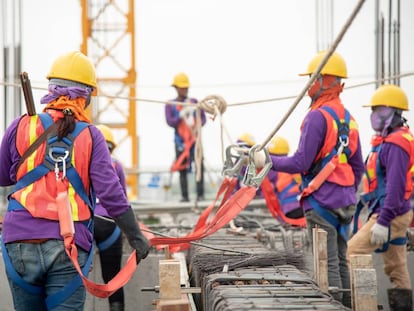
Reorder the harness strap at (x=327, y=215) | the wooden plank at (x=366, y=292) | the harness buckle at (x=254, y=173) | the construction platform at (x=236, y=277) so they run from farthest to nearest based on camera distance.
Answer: the harness strap at (x=327, y=215) → the harness buckle at (x=254, y=173) → the wooden plank at (x=366, y=292) → the construction platform at (x=236, y=277)

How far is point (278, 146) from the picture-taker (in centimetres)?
1333

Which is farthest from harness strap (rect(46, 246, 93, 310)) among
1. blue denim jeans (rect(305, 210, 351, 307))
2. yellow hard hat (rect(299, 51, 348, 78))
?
yellow hard hat (rect(299, 51, 348, 78))

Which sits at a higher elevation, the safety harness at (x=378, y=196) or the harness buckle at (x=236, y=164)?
the harness buckle at (x=236, y=164)

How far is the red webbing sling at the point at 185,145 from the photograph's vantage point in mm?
16469

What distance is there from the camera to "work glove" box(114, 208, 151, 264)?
18.5 ft

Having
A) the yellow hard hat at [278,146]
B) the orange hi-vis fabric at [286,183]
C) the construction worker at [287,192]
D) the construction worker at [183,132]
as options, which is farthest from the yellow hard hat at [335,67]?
the construction worker at [183,132]

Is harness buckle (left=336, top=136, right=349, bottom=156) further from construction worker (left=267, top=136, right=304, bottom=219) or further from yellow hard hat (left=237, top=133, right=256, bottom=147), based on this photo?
yellow hard hat (left=237, top=133, right=256, bottom=147)

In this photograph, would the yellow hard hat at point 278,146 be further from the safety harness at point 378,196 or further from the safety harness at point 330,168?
the safety harness at point 330,168

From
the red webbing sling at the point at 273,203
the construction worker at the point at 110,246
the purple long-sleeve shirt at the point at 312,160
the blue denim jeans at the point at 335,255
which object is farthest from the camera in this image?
the red webbing sling at the point at 273,203

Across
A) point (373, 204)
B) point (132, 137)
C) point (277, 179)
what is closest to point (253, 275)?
point (373, 204)

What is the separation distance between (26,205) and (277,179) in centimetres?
642

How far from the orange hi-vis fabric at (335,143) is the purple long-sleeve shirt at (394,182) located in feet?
1.38

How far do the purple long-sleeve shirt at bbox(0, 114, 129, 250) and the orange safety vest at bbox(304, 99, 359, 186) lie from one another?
2299 millimetres

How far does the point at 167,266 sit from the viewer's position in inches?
205
